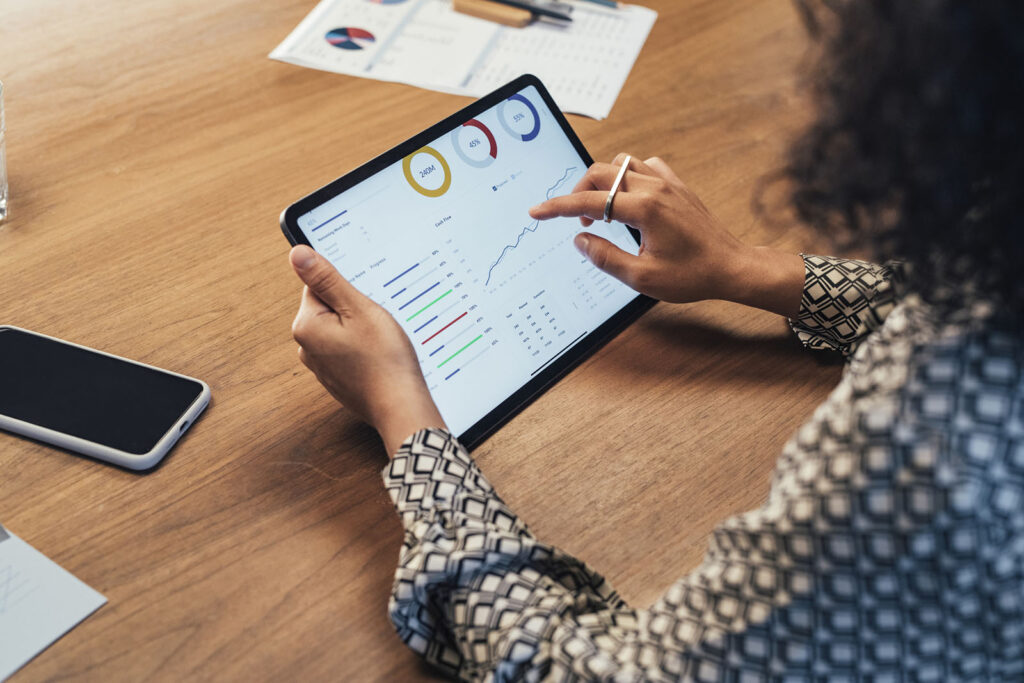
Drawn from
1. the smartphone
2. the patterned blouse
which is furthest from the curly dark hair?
the smartphone

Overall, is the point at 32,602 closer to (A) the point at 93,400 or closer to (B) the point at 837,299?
(A) the point at 93,400

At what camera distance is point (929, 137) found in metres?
0.44

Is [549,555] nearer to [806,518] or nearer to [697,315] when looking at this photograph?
[806,518]

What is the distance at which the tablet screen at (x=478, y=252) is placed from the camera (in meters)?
0.76

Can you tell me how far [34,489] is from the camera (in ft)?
2.33

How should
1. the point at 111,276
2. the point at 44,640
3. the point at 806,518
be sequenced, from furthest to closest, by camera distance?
the point at 111,276 < the point at 44,640 < the point at 806,518

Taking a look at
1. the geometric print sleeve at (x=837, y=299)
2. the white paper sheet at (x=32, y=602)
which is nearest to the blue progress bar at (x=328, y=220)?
the white paper sheet at (x=32, y=602)

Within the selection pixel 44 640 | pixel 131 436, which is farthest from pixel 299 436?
pixel 44 640

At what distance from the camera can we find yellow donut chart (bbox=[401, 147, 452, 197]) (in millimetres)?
787

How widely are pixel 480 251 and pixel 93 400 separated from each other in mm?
377

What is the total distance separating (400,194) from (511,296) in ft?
0.47

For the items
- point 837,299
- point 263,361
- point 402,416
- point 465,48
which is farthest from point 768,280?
point 465,48

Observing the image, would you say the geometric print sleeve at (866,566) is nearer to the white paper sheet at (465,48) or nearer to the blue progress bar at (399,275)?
the blue progress bar at (399,275)

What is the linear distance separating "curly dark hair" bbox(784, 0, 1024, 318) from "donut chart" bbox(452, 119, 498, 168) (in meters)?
0.39
